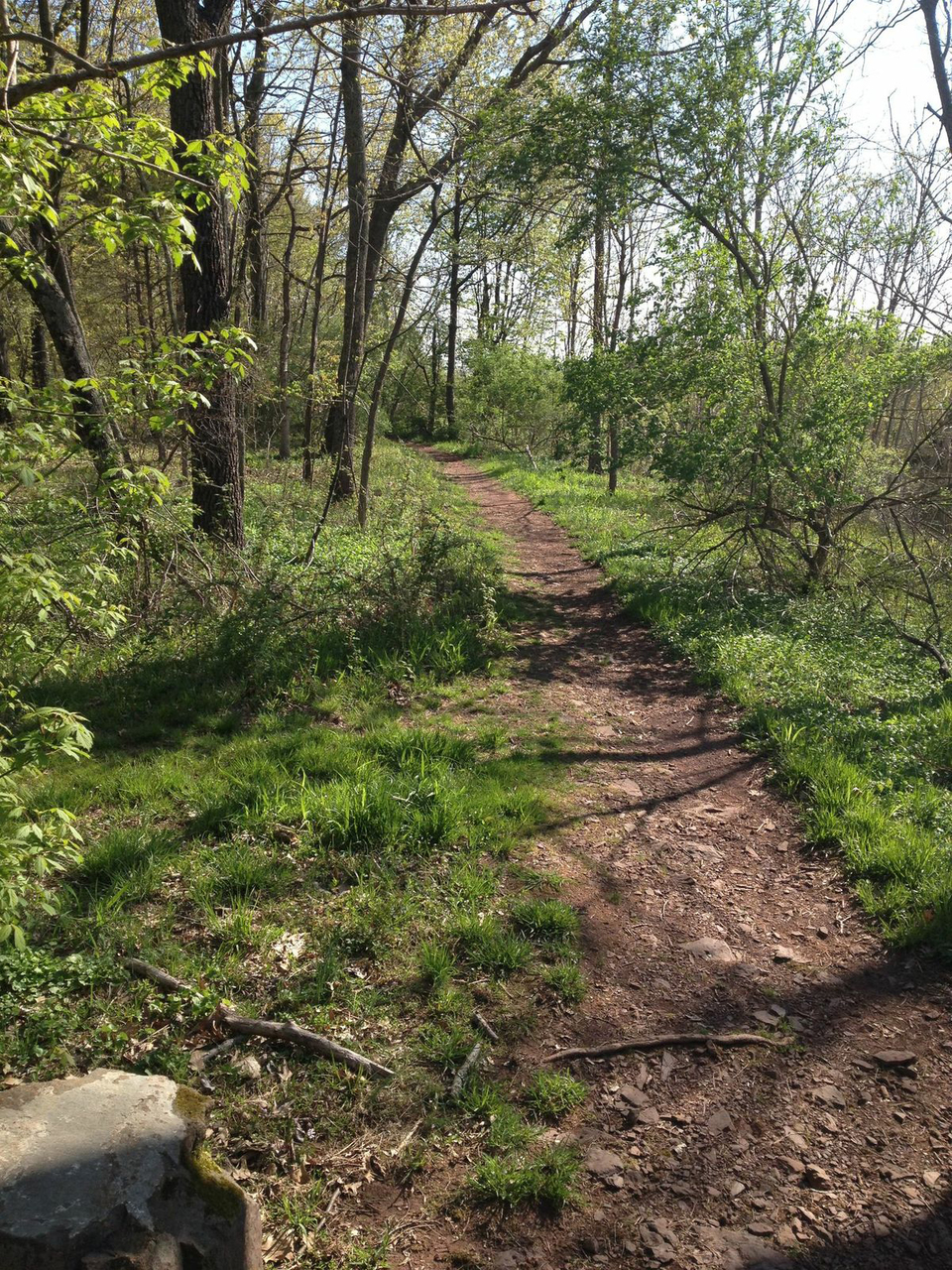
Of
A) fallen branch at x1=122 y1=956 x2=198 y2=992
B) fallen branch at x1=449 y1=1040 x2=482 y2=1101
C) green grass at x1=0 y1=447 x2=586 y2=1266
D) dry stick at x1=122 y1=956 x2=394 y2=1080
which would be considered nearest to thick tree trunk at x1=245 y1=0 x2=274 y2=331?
green grass at x1=0 y1=447 x2=586 y2=1266

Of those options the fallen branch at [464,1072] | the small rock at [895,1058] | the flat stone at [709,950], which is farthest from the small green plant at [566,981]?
the small rock at [895,1058]

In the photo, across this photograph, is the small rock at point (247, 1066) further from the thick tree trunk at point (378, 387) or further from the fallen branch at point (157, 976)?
the thick tree trunk at point (378, 387)

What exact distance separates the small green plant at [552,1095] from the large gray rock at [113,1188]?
1.10m

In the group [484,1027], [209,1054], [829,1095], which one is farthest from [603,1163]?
[209,1054]

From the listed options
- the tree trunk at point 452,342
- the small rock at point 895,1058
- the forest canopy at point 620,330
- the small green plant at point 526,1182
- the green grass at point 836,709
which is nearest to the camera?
the small green plant at point 526,1182

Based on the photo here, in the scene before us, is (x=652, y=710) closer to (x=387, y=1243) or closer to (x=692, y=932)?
(x=692, y=932)

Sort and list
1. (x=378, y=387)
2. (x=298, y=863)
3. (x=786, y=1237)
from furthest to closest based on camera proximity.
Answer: (x=378, y=387) < (x=298, y=863) < (x=786, y=1237)

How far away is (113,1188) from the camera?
2.08 metres

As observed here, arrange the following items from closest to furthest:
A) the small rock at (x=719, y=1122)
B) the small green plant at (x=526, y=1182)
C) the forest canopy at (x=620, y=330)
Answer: the small green plant at (x=526, y=1182) → the small rock at (x=719, y=1122) → the forest canopy at (x=620, y=330)

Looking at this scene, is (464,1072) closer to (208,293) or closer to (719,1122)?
(719,1122)

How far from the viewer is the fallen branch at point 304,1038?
3.02 m

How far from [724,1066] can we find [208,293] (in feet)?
26.8

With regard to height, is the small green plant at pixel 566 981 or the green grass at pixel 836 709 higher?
the green grass at pixel 836 709

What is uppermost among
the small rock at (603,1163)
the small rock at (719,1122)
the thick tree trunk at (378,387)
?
the thick tree trunk at (378,387)
